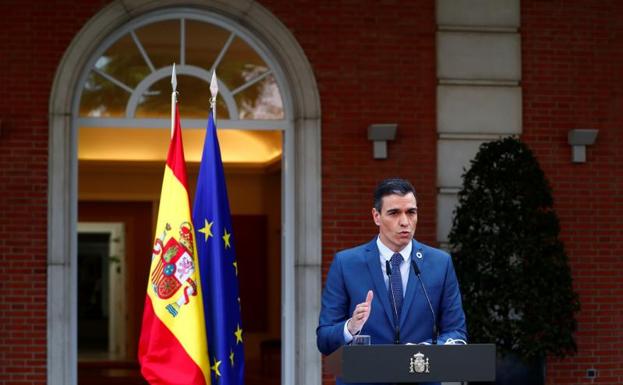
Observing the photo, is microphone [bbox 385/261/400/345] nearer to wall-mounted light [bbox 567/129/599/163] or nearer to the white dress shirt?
the white dress shirt

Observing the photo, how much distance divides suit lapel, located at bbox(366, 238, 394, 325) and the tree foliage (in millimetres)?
A: 4394

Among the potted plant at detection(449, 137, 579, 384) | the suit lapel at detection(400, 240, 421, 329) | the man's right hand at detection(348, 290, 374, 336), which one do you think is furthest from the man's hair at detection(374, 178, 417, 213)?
the potted plant at detection(449, 137, 579, 384)

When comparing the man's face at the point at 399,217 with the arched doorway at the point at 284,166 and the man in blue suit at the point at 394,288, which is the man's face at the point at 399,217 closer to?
the man in blue suit at the point at 394,288

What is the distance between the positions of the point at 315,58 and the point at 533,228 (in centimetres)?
222

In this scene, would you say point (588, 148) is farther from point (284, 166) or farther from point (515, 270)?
point (284, 166)

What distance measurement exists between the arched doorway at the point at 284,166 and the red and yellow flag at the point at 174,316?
3.42m

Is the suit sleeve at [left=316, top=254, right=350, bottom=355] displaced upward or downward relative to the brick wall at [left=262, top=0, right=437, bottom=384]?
downward

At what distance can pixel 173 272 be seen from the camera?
19.5 ft

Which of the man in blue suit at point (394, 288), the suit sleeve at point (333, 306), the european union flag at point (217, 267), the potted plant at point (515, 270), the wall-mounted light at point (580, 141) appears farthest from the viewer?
the wall-mounted light at point (580, 141)

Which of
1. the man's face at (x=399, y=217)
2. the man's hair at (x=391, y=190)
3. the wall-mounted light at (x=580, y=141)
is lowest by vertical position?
the man's face at (x=399, y=217)

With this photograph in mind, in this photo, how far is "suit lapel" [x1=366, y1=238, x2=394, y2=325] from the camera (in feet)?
14.8

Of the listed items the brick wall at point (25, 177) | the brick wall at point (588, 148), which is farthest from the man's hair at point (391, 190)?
the brick wall at point (588, 148)

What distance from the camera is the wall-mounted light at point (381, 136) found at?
954cm

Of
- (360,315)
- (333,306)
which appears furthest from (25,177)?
(360,315)
